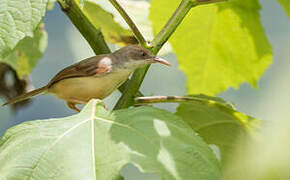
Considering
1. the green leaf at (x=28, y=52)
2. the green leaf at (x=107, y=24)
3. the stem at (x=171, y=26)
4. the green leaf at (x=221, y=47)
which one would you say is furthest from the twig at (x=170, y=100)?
the green leaf at (x=28, y=52)

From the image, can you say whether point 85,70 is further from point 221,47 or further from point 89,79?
point 221,47

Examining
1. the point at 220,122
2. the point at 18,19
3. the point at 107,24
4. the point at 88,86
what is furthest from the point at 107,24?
the point at 18,19

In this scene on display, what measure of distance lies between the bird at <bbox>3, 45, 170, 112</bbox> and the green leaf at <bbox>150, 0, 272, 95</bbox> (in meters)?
0.32

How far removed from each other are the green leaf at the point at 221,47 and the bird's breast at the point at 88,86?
0.50 metres

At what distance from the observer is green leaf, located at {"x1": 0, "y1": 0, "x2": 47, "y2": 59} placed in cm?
113

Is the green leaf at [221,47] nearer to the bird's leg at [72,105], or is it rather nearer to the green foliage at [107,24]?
the green foliage at [107,24]

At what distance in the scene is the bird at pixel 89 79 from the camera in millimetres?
2014

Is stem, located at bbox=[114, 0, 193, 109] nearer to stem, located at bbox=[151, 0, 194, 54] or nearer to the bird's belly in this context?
stem, located at bbox=[151, 0, 194, 54]

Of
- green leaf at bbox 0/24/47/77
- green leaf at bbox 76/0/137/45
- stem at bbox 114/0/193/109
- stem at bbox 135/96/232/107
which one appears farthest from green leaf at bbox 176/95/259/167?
green leaf at bbox 0/24/47/77

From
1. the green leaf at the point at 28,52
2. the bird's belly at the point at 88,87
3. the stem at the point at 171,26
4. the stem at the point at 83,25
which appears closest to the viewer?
the stem at the point at 171,26

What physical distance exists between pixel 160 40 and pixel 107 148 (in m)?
0.52

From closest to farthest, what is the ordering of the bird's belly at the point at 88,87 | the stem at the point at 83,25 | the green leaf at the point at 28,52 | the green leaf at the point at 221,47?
the stem at the point at 83,25 < the bird's belly at the point at 88,87 < the green leaf at the point at 221,47 < the green leaf at the point at 28,52

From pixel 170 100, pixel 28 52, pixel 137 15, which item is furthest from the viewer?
pixel 137 15

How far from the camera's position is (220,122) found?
1.79 metres
